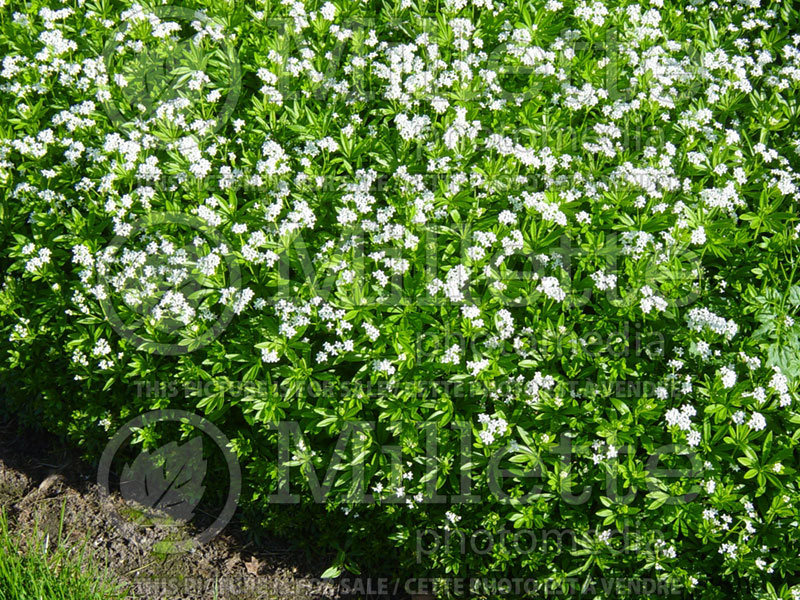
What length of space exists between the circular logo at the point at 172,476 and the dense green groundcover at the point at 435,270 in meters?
0.10

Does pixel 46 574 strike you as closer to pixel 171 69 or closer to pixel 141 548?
pixel 141 548

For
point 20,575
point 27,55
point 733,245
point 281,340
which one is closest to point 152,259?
point 281,340

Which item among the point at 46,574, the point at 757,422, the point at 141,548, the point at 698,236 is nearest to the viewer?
the point at 757,422

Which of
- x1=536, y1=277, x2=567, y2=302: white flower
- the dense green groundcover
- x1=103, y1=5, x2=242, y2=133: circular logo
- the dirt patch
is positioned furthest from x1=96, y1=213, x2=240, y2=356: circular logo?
x1=536, y1=277, x2=567, y2=302: white flower

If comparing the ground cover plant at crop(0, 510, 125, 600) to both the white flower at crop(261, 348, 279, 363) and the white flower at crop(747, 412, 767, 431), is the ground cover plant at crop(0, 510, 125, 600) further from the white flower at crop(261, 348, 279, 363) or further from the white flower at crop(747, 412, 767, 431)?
the white flower at crop(747, 412, 767, 431)

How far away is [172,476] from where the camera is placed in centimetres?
492

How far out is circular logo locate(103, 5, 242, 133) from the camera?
530cm

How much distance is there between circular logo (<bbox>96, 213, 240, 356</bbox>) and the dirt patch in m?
1.23

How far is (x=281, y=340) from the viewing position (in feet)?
14.2

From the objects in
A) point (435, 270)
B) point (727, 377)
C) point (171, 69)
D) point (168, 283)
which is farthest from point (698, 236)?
point (171, 69)

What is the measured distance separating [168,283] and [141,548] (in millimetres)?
1774

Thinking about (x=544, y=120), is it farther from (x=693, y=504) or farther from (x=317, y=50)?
(x=693, y=504)

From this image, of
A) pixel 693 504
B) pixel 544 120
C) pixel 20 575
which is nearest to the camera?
pixel 693 504

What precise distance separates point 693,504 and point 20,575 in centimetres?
377
